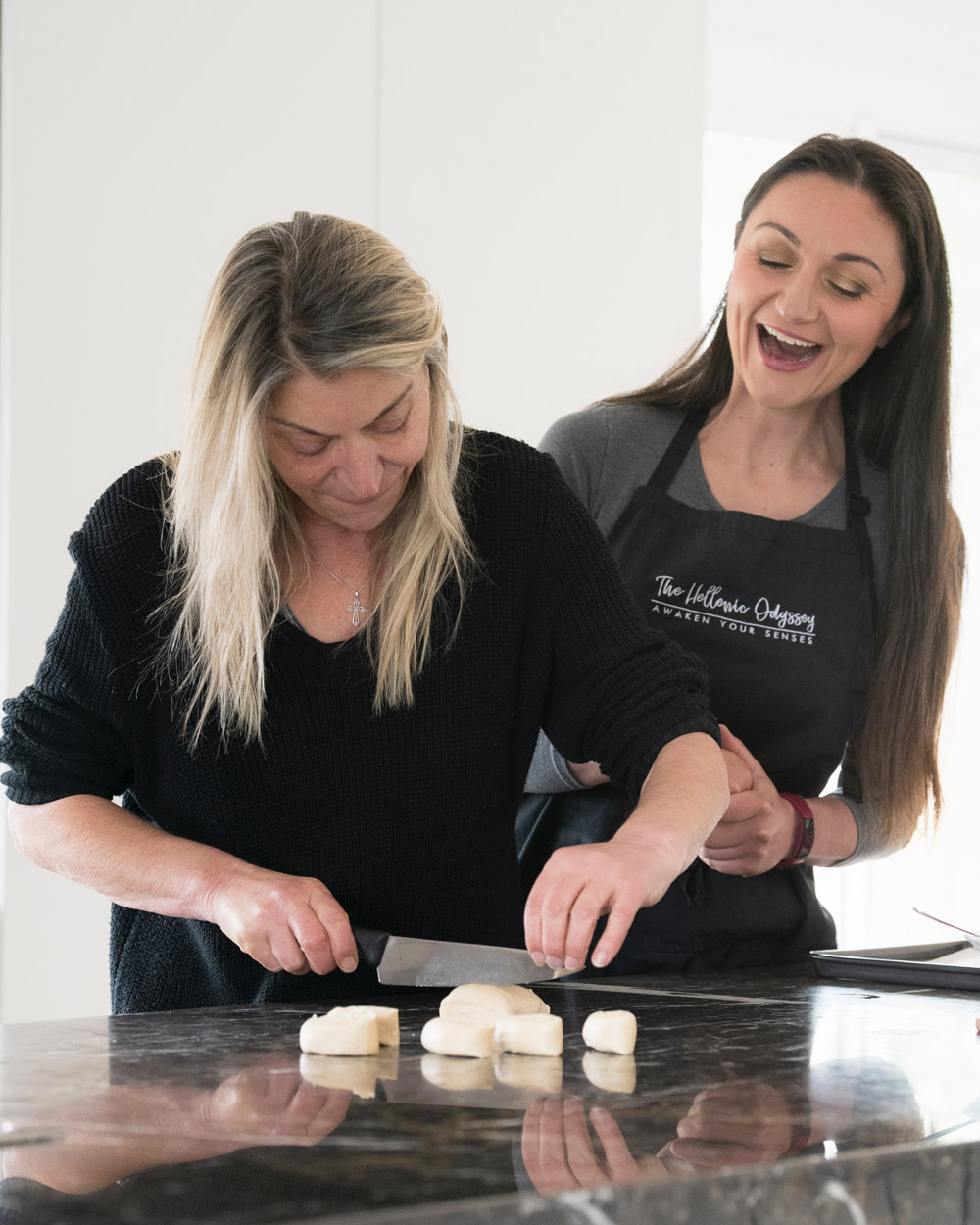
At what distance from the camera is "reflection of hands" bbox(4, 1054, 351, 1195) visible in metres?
0.77

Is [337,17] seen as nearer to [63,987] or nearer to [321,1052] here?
[63,987]

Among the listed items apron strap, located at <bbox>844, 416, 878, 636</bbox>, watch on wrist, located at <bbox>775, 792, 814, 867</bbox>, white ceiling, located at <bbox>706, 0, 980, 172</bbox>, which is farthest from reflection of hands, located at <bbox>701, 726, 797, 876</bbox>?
white ceiling, located at <bbox>706, 0, 980, 172</bbox>

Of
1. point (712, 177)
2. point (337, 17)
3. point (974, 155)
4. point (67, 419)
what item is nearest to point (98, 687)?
point (67, 419)

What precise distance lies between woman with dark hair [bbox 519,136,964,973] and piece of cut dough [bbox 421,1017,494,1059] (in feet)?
2.25

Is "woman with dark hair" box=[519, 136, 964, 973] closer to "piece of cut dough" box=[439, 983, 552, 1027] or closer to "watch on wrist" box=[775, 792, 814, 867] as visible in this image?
"watch on wrist" box=[775, 792, 814, 867]

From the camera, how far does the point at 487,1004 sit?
1.12m

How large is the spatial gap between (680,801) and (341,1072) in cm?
49

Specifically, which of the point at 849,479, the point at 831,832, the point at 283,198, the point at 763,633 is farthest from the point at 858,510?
the point at 283,198

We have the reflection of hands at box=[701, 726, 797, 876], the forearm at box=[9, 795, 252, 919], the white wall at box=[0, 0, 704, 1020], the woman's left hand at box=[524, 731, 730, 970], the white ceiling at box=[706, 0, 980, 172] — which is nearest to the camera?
the woman's left hand at box=[524, 731, 730, 970]

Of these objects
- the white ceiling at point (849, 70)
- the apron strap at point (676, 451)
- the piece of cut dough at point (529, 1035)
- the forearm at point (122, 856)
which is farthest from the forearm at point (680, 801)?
the white ceiling at point (849, 70)

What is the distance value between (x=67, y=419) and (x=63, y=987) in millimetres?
1022

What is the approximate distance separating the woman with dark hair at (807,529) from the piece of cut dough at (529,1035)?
26.3 inches

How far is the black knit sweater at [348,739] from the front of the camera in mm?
1428

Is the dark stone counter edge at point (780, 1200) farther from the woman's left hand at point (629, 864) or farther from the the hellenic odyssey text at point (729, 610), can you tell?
the the hellenic odyssey text at point (729, 610)
